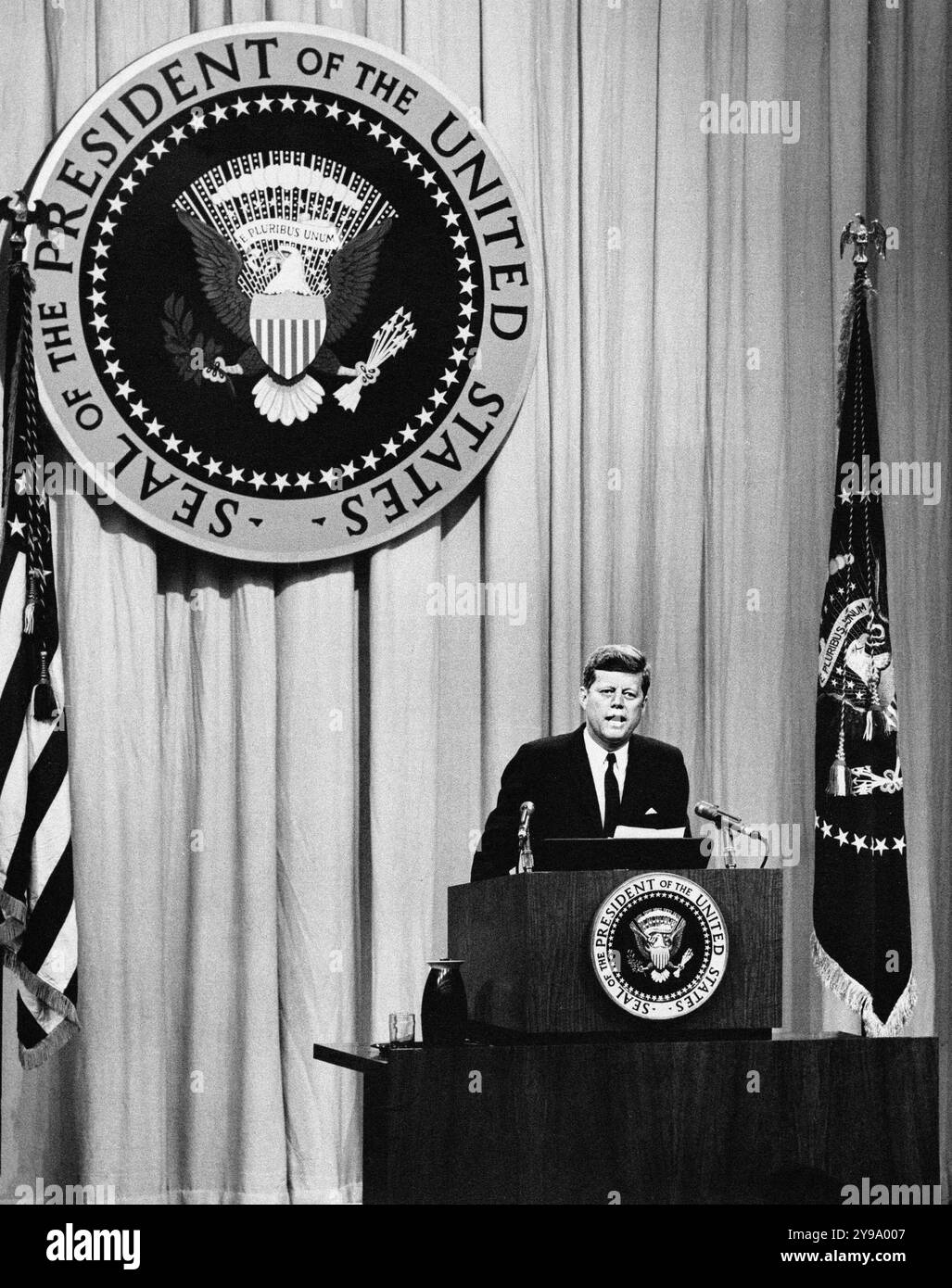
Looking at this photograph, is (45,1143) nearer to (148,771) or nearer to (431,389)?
(148,771)

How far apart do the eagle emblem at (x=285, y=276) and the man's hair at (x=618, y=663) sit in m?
1.21

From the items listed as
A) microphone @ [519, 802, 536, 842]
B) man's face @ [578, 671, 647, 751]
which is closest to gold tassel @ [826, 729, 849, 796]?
man's face @ [578, 671, 647, 751]

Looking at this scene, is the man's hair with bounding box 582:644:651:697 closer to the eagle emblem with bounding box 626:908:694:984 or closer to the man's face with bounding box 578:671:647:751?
the man's face with bounding box 578:671:647:751

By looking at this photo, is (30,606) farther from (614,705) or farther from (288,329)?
(614,705)

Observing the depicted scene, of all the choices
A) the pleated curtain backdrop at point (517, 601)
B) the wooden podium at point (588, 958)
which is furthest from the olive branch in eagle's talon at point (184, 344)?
the wooden podium at point (588, 958)

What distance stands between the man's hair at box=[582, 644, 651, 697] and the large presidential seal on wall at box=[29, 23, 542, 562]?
874mm

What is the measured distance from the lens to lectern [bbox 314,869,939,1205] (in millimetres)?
3451

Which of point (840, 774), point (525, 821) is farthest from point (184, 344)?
point (840, 774)

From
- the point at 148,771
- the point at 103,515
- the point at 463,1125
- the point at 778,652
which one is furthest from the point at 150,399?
the point at 463,1125

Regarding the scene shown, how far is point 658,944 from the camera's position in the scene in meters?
3.54

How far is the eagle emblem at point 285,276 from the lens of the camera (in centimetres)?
502

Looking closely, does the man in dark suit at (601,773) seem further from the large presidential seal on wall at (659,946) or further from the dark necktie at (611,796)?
the large presidential seal on wall at (659,946)

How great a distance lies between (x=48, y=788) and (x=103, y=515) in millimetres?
869

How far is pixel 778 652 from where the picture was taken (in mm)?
5246
